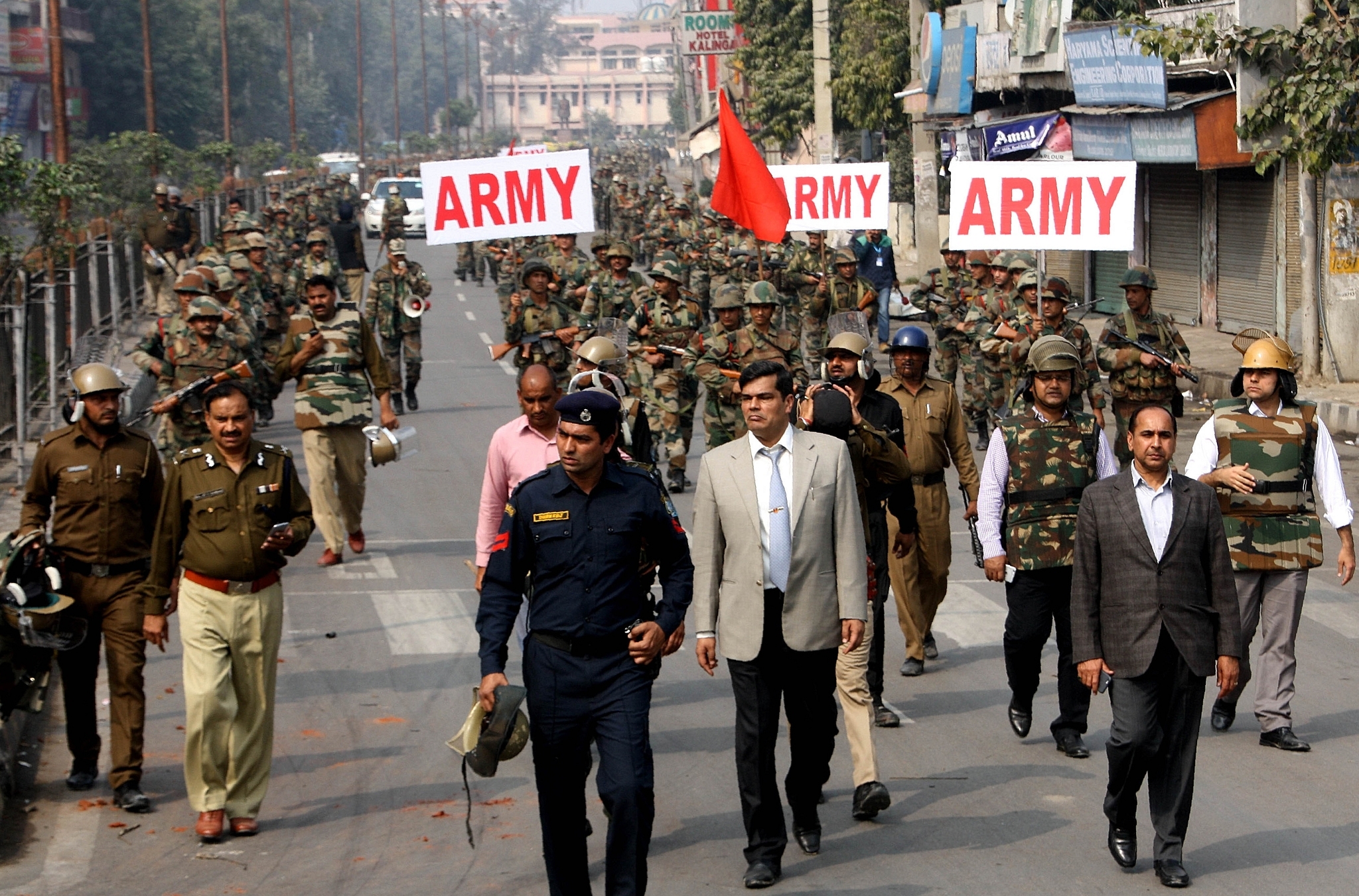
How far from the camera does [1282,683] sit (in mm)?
7832

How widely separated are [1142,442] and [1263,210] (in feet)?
65.8

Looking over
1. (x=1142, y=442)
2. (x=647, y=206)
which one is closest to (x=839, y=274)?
→ (x=1142, y=442)

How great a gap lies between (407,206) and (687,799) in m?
38.7

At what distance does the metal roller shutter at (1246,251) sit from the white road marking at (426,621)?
15932 millimetres

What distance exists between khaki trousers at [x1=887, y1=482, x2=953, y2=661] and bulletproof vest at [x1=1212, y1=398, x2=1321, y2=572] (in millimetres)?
1454

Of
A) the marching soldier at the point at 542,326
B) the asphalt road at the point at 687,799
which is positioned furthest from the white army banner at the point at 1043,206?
the asphalt road at the point at 687,799

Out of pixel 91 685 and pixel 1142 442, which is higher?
pixel 1142 442

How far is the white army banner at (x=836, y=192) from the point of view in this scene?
19.8 m

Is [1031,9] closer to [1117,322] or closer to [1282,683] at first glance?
[1117,322]

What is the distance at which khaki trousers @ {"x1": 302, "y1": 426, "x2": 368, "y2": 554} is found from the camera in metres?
11.8

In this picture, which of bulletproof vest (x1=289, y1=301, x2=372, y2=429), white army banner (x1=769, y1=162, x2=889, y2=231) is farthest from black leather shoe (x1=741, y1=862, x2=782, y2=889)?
white army banner (x1=769, y1=162, x2=889, y2=231)

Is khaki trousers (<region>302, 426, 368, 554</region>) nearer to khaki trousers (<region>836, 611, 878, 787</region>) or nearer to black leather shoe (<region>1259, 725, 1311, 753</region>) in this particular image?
khaki trousers (<region>836, 611, 878, 787</region>)

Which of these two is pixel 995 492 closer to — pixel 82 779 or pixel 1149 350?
pixel 82 779

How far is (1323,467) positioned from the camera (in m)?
7.84
